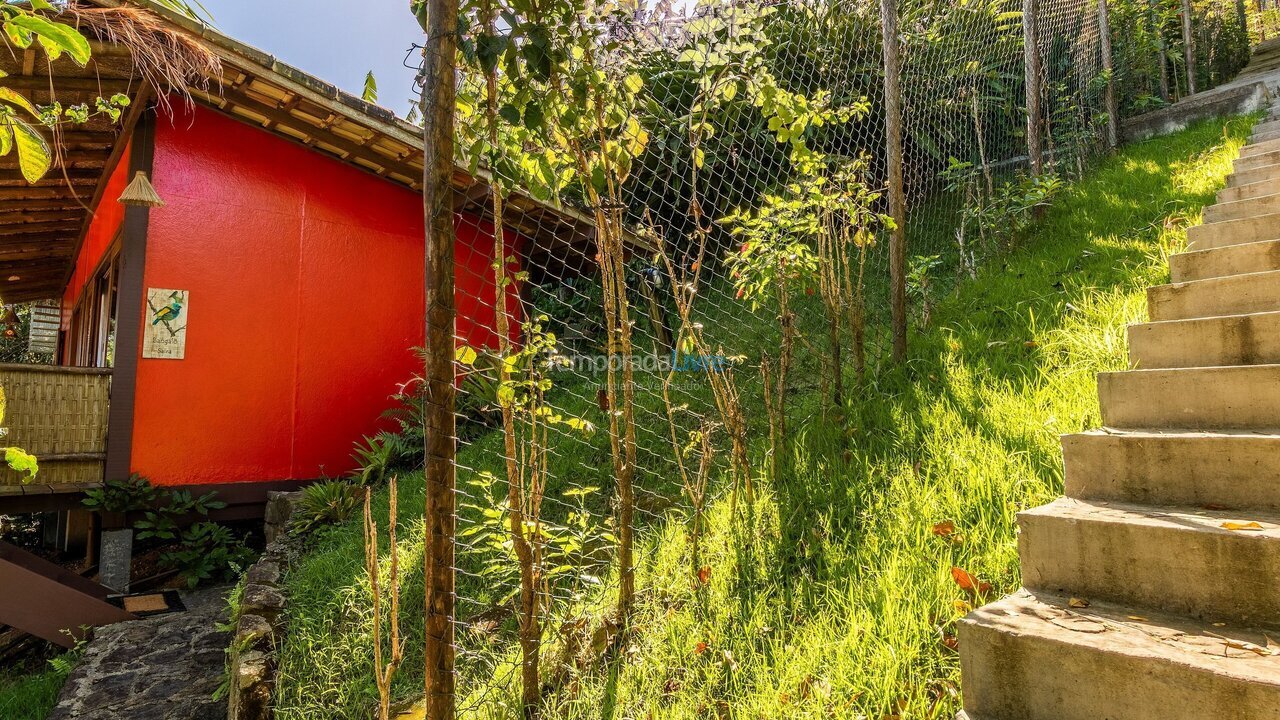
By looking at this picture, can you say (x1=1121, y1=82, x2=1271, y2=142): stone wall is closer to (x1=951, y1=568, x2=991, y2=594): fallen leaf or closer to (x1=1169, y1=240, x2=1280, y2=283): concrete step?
(x1=1169, y1=240, x2=1280, y2=283): concrete step

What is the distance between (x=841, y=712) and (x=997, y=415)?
4.74 ft

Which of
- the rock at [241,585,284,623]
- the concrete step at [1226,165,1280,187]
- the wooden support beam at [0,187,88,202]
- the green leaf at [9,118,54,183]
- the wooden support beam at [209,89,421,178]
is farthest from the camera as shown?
the wooden support beam at [0,187,88,202]

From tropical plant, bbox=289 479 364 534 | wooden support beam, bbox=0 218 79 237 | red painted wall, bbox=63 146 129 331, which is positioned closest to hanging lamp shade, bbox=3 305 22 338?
red painted wall, bbox=63 146 129 331

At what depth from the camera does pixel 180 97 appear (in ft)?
17.2

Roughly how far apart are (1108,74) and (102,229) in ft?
35.6

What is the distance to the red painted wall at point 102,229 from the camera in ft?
18.9

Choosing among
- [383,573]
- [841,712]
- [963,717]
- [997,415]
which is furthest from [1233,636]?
[383,573]

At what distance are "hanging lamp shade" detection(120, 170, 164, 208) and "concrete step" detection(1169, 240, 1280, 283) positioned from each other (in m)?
6.31

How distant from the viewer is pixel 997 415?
246 cm

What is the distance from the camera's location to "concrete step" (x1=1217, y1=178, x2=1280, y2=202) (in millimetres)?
3492

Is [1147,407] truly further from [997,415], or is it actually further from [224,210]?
[224,210]

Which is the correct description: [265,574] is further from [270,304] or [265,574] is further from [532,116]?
[532,116]

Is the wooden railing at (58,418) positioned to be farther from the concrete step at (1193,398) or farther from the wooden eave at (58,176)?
the concrete step at (1193,398)

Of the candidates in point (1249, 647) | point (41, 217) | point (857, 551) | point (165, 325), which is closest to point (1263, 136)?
point (857, 551)
